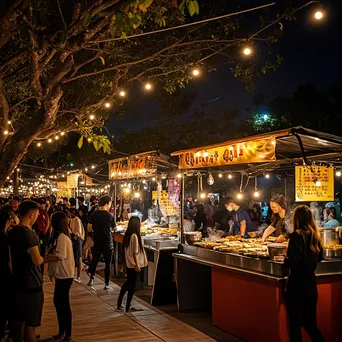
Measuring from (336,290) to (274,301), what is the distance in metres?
0.96

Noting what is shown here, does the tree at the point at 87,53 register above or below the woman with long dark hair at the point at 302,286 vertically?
above

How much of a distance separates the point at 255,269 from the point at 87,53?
27.7 ft

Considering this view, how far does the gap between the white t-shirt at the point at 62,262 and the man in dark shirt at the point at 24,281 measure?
104 cm

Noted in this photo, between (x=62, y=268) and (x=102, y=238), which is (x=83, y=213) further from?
(x=62, y=268)

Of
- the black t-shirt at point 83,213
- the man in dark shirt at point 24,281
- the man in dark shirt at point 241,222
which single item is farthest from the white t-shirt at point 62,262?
the black t-shirt at point 83,213

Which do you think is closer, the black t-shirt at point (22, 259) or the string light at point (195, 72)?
the black t-shirt at point (22, 259)

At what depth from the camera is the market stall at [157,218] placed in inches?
351

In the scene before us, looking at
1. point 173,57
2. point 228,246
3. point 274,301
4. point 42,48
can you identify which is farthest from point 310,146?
point 173,57

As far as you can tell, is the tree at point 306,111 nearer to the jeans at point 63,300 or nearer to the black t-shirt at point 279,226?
the black t-shirt at point 279,226

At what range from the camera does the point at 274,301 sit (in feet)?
19.6

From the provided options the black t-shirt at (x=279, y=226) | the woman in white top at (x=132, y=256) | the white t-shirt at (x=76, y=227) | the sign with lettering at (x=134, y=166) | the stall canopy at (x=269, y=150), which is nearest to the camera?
the stall canopy at (x=269, y=150)

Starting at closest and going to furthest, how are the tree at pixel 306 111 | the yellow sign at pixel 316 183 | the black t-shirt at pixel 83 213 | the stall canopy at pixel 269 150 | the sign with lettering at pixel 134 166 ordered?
the stall canopy at pixel 269 150
the yellow sign at pixel 316 183
the sign with lettering at pixel 134 166
the black t-shirt at pixel 83 213
the tree at pixel 306 111

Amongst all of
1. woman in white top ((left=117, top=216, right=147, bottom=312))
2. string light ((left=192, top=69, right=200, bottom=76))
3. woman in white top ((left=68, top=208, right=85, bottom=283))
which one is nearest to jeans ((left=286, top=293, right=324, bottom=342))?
woman in white top ((left=117, top=216, right=147, bottom=312))

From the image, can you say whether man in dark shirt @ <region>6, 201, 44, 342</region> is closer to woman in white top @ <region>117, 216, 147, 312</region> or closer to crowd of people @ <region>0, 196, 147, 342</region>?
crowd of people @ <region>0, 196, 147, 342</region>
